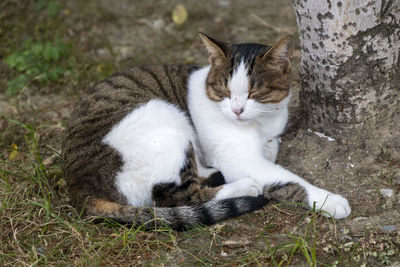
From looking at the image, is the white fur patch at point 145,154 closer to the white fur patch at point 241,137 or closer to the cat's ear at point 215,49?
the white fur patch at point 241,137

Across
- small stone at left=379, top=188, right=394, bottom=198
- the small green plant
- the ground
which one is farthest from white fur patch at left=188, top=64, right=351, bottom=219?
the small green plant

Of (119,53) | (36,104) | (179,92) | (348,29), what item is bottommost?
(36,104)

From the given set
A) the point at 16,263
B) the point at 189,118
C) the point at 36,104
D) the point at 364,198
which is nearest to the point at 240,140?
the point at 189,118

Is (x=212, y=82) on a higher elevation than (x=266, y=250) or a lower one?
higher

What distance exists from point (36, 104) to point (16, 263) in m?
2.39

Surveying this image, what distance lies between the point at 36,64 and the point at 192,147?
2.68 meters

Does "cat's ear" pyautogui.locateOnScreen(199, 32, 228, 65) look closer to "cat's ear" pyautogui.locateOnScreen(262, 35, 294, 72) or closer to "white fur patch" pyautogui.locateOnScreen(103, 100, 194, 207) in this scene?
"cat's ear" pyautogui.locateOnScreen(262, 35, 294, 72)

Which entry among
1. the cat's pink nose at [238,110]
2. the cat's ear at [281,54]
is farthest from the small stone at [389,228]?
the cat's ear at [281,54]

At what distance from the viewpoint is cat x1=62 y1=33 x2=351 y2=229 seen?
2967 mm

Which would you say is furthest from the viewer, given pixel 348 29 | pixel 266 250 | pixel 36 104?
pixel 36 104

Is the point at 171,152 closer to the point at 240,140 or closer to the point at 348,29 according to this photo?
the point at 240,140

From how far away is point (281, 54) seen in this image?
3.21m

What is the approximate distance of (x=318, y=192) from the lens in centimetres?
304

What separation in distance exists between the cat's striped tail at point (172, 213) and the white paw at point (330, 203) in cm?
46
